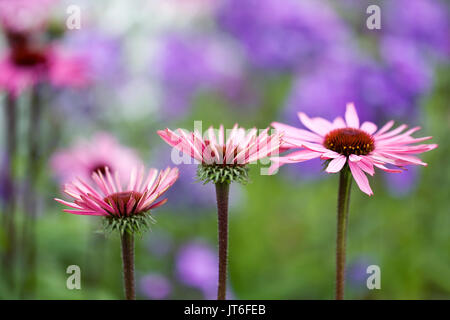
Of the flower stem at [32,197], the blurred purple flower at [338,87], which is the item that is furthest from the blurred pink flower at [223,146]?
the blurred purple flower at [338,87]

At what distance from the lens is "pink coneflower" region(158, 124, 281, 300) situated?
1.74ft

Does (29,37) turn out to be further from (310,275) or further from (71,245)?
(310,275)

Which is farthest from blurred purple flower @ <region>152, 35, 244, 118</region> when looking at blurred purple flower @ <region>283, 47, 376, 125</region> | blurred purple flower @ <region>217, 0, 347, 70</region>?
blurred purple flower @ <region>283, 47, 376, 125</region>

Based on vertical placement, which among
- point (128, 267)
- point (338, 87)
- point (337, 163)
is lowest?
point (128, 267)

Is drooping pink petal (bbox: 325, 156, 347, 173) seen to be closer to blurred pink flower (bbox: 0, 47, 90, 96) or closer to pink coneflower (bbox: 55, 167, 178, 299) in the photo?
pink coneflower (bbox: 55, 167, 178, 299)

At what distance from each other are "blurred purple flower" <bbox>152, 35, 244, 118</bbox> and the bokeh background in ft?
0.08

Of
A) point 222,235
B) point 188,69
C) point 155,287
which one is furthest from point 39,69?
Result: point 188,69

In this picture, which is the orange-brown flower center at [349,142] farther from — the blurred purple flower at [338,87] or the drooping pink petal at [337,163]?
the blurred purple flower at [338,87]

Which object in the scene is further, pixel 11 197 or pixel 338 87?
pixel 338 87

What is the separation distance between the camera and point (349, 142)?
0.59 meters

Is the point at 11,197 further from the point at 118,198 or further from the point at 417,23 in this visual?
the point at 417,23

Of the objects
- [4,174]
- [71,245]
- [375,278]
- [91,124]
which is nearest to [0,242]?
[71,245]

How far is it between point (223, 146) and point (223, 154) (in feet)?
0.04
